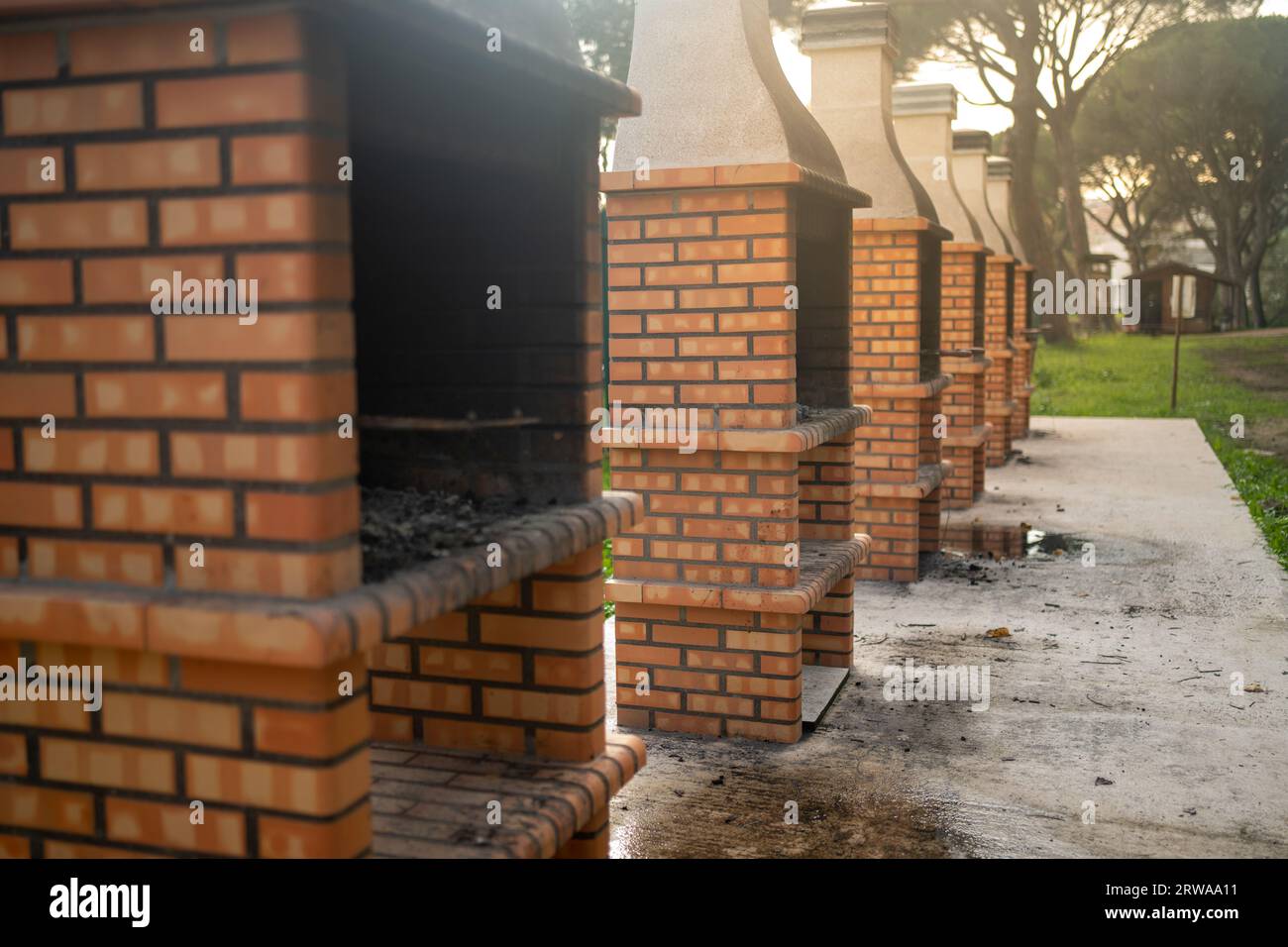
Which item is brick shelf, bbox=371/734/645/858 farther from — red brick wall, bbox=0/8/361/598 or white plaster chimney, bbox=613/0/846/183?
white plaster chimney, bbox=613/0/846/183

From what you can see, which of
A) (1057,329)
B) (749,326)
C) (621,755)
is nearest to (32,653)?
(621,755)

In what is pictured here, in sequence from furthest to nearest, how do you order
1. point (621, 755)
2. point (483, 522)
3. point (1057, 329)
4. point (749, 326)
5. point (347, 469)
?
point (1057, 329), point (749, 326), point (621, 755), point (483, 522), point (347, 469)

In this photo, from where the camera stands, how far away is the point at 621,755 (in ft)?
10.4

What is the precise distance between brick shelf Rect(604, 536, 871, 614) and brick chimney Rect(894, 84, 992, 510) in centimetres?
578

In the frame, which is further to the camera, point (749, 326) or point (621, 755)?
point (749, 326)

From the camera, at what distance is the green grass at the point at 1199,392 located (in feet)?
42.8

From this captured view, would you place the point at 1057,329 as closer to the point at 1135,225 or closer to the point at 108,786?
the point at 1135,225

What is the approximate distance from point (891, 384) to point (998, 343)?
21.8 ft

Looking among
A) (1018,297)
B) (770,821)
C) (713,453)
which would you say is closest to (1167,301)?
(1018,297)

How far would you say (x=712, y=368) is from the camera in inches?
218

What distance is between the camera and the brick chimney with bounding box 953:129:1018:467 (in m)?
14.5

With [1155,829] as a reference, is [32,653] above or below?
above

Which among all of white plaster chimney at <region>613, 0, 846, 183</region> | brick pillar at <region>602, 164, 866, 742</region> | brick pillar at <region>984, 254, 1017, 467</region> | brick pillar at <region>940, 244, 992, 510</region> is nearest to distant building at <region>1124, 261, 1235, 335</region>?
brick pillar at <region>984, 254, 1017, 467</region>

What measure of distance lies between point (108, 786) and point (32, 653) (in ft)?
0.93
